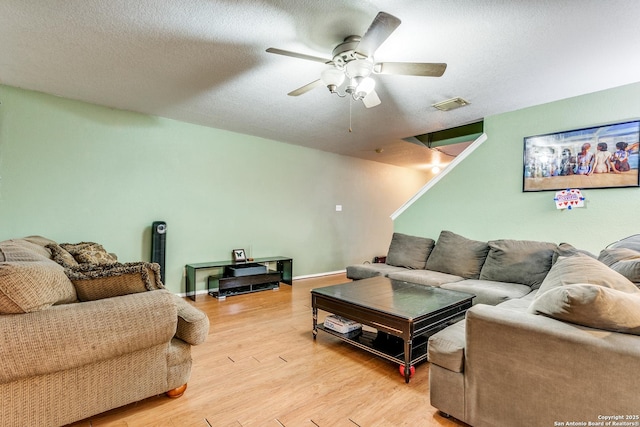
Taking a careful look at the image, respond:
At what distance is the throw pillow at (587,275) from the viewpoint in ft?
4.63

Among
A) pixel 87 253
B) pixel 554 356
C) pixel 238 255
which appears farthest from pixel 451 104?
pixel 87 253

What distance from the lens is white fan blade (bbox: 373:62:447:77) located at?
1.91m

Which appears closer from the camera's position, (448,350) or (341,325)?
(448,350)

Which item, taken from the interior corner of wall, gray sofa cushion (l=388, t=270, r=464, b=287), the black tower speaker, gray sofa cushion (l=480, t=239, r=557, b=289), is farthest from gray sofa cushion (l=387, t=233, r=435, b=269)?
the black tower speaker

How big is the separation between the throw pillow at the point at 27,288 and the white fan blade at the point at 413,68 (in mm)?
2233

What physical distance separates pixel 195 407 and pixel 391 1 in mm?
2567

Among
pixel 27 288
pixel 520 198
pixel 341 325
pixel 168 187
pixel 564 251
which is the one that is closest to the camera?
pixel 27 288

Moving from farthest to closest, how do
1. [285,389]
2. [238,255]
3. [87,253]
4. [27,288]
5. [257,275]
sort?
[238,255], [257,275], [87,253], [285,389], [27,288]

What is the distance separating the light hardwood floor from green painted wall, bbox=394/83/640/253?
7.19ft

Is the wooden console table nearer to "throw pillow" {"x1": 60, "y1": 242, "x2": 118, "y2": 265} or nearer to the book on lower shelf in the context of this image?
"throw pillow" {"x1": 60, "y1": 242, "x2": 118, "y2": 265}

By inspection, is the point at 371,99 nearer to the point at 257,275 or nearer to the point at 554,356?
the point at 554,356

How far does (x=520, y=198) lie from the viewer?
3.38 meters

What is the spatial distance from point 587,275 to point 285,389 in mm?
1800

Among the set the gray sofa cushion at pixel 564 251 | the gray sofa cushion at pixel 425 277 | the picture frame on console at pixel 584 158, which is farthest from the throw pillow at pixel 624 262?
the gray sofa cushion at pixel 425 277
